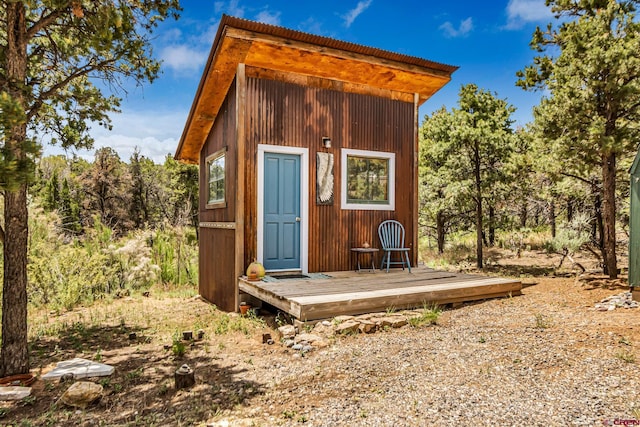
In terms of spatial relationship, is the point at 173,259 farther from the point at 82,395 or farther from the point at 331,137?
the point at 82,395

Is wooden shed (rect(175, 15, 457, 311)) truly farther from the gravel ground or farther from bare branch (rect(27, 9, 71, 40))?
the gravel ground

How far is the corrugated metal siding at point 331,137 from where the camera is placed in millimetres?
5949

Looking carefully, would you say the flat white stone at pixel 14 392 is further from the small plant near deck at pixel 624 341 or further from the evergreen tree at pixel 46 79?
the small plant near deck at pixel 624 341

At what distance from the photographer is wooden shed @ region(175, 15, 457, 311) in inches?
229

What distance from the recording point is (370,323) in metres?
4.26

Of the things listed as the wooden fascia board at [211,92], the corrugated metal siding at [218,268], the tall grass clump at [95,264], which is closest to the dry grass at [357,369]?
the corrugated metal siding at [218,268]

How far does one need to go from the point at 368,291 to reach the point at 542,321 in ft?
6.55

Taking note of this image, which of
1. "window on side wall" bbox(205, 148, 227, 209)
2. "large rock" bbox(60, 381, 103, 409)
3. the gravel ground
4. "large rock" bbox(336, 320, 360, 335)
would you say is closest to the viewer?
the gravel ground

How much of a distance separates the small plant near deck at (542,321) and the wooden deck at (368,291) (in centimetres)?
102

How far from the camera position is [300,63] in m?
6.00

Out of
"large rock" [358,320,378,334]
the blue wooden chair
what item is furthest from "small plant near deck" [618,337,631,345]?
the blue wooden chair

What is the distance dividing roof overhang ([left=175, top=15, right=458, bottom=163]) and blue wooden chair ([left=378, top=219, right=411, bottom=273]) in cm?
254

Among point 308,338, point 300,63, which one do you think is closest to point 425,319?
point 308,338

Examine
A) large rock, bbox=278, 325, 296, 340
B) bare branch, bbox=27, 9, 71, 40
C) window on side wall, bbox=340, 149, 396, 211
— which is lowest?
large rock, bbox=278, 325, 296, 340
